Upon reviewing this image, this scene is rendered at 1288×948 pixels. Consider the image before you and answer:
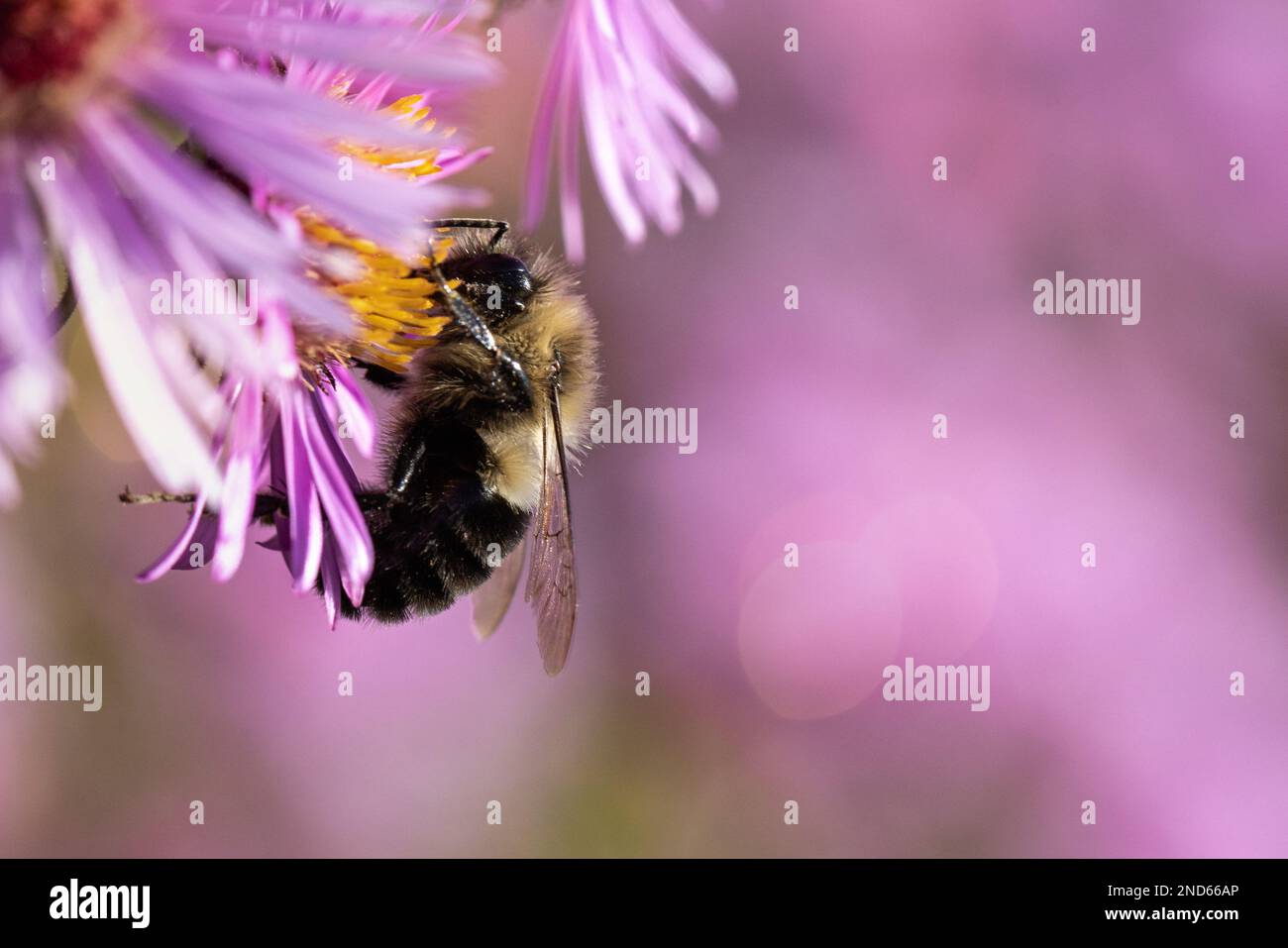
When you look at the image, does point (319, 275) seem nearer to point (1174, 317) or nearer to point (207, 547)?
point (207, 547)

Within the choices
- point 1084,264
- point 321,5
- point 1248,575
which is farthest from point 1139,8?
point 321,5

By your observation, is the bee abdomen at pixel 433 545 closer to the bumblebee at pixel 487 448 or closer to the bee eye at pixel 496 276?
the bumblebee at pixel 487 448

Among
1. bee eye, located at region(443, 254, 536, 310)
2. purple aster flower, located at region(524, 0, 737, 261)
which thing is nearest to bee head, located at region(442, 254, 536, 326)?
bee eye, located at region(443, 254, 536, 310)

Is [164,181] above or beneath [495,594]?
above

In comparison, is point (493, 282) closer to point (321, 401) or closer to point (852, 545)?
point (321, 401)

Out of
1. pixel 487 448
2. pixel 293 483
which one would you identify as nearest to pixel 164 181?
pixel 293 483

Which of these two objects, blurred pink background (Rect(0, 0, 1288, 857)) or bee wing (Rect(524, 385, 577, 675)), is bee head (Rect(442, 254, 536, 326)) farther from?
blurred pink background (Rect(0, 0, 1288, 857))
